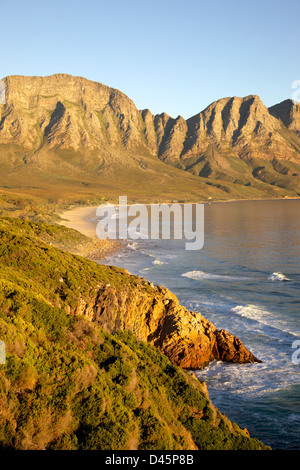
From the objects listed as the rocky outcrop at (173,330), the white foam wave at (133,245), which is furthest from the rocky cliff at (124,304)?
the white foam wave at (133,245)

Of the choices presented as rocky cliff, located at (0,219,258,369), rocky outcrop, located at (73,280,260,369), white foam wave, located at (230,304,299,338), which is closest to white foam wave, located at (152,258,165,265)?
white foam wave, located at (230,304,299,338)

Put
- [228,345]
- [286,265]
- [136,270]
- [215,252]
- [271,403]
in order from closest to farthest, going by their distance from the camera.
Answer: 1. [271,403]
2. [228,345]
3. [136,270]
4. [286,265]
5. [215,252]

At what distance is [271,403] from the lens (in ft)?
61.7

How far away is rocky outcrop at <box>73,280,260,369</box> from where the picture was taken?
2216 centimetres

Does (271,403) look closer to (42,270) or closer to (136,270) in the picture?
(42,270)

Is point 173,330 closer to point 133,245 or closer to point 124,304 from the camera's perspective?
point 124,304

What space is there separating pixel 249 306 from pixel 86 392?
25.0m

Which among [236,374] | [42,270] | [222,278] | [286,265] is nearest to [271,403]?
[236,374]

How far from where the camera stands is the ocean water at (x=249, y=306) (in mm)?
18250

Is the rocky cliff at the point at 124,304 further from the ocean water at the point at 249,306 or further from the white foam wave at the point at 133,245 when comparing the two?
the white foam wave at the point at 133,245

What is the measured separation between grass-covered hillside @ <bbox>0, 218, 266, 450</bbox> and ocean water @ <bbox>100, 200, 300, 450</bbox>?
493 cm

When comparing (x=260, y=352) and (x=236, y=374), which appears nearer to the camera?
(x=236, y=374)

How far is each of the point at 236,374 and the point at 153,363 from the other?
881 centimetres

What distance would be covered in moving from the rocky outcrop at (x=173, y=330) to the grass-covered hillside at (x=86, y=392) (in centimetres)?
582
